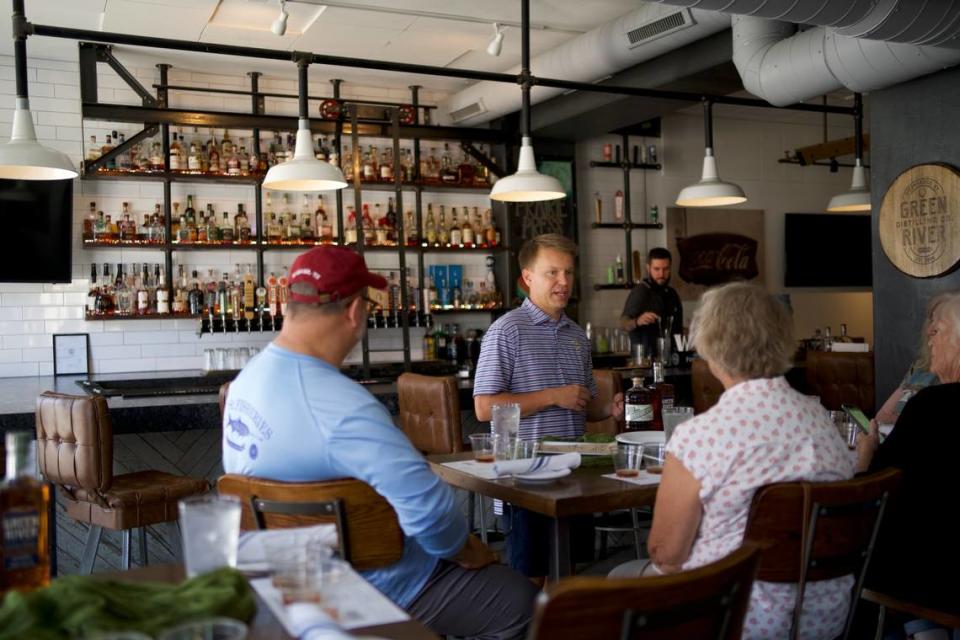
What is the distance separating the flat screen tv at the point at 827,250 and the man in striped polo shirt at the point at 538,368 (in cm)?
711

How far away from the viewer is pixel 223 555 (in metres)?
1.53

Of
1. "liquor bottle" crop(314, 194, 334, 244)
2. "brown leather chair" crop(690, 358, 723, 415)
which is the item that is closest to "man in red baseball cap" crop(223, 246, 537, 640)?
"brown leather chair" crop(690, 358, 723, 415)

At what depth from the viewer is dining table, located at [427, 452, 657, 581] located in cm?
249

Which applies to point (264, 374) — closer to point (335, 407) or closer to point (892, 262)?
point (335, 407)

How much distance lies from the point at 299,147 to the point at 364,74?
353cm

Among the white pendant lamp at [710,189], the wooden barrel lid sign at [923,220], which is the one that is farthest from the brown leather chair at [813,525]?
the white pendant lamp at [710,189]

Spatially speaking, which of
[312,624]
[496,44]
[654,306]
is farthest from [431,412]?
[654,306]

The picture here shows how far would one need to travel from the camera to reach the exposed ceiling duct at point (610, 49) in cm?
588

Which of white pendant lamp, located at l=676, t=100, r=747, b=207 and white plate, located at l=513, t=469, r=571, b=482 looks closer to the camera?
white plate, located at l=513, t=469, r=571, b=482

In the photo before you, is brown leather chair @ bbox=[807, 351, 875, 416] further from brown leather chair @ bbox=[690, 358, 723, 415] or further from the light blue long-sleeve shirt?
the light blue long-sleeve shirt

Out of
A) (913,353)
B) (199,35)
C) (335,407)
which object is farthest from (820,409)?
(199,35)

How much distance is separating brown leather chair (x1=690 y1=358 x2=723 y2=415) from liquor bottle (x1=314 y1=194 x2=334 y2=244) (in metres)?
3.59

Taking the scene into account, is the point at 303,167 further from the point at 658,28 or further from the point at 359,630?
the point at 359,630

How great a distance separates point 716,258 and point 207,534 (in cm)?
884
